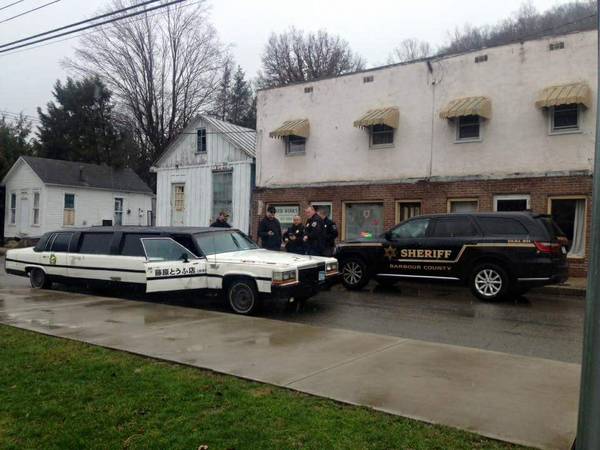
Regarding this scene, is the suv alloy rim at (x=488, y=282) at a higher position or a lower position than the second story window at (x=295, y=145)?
lower

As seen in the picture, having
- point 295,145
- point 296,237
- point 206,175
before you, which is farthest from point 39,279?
point 206,175

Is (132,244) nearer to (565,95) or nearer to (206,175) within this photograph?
(565,95)

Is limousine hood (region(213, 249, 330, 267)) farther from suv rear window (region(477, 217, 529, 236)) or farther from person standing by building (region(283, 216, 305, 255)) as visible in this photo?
suv rear window (region(477, 217, 529, 236))

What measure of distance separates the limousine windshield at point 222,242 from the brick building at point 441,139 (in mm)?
5729

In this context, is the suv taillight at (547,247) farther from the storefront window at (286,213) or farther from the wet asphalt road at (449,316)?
the storefront window at (286,213)

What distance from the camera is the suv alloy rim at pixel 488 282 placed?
34.3 feet

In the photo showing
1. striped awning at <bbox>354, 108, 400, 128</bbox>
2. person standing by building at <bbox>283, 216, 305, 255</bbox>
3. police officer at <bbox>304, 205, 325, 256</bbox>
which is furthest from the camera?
striped awning at <bbox>354, 108, 400, 128</bbox>

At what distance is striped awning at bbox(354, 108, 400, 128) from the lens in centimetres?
1684

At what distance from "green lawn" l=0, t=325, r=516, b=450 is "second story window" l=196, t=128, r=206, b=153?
1826cm

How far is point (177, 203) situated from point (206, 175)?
224 cm

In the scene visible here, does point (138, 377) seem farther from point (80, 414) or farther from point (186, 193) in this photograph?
point (186, 193)

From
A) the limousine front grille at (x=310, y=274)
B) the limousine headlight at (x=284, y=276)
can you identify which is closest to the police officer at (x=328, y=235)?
the limousine front grille at (x=310, y=274)

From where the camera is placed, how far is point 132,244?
10.6 metres

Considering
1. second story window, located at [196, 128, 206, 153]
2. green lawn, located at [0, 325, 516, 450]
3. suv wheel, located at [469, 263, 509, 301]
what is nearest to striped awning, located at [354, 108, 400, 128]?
suv wheel, located at [469, 263, 509, 301]
